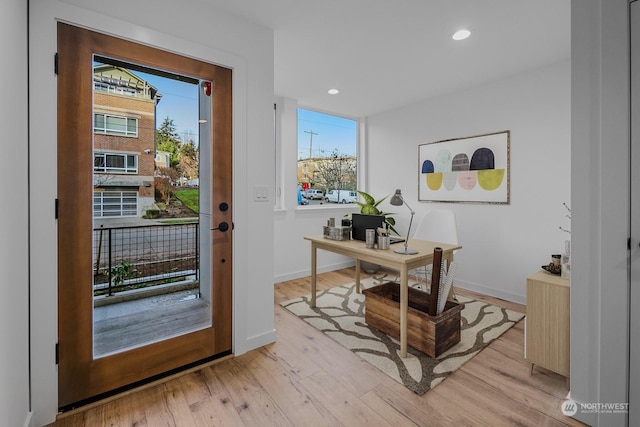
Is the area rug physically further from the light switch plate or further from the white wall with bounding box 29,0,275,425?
the light switch plate

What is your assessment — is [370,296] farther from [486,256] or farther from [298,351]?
[486,256]

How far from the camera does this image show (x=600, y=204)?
152 centimetres

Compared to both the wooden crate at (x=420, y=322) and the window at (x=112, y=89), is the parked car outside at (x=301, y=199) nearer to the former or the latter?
the wooden crate at (x=420, y=322)

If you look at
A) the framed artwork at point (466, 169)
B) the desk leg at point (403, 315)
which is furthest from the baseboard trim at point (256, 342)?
the framed artwork at point (466, 169)

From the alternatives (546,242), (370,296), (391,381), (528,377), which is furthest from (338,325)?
(546,242)

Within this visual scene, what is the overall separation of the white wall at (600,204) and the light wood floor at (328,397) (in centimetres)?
33

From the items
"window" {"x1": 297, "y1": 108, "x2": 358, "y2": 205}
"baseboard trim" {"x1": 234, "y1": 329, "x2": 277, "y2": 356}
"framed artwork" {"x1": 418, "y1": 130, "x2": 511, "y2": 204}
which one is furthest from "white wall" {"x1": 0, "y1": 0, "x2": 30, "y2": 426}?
"framed artwork" {"x1": 418, "y1": 130, "x2": 511, "y2": 204}

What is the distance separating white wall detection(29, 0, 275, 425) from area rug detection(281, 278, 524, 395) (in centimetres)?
68

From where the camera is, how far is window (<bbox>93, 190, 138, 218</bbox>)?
69.6 inches

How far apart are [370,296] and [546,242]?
2.05 m

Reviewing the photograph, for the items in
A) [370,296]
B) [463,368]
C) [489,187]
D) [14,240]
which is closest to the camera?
[14,240]

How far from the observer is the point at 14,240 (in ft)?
4.42

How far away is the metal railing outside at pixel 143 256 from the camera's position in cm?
180

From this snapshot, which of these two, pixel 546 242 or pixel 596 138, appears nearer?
pixel 596 138
